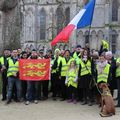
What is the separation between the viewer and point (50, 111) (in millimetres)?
12352

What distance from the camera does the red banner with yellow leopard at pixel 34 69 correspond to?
14.0 m

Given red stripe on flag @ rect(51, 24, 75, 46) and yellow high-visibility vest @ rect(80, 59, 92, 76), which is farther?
Result: red stripe on flag @ rect(51, 24, 75, 46)

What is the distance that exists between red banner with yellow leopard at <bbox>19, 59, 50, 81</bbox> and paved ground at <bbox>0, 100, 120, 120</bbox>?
0.86 meters

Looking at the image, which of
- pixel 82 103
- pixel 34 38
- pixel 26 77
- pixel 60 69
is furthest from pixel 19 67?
pixel 34 38

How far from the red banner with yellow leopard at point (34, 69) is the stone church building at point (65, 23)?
4476 cm

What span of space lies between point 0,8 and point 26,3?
48.2m

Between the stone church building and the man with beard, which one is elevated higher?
the stone church building

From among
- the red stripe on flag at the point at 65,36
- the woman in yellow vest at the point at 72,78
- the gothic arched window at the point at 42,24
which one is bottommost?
the woman in yellow vest at the point at 72,78

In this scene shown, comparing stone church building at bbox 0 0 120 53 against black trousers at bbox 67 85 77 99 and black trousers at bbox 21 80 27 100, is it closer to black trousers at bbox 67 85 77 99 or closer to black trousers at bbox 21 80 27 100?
black trousers at bbox 21 80 27 100

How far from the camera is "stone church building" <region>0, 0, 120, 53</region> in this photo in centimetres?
6059

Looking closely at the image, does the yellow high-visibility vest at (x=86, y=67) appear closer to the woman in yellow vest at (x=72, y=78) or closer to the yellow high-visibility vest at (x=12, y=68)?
the woman in yellow vest at (x=72, y=78)

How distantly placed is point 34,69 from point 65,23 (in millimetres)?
47279

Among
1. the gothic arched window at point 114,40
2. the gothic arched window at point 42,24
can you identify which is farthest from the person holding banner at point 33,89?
the gothic arched window at point 42,24

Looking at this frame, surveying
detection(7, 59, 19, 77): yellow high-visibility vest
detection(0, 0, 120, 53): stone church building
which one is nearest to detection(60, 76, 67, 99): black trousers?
detection(7, 59, 19, 77): yellow high-visibility vest
